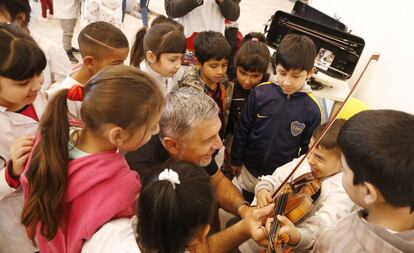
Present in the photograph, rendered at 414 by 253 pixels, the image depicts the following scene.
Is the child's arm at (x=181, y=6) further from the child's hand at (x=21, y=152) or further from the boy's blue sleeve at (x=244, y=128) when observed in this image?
the child's hand at (x=21, y=152)

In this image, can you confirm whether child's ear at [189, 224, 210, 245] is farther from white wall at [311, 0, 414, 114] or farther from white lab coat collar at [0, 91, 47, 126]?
white wall at [311, 0, 414, 114]

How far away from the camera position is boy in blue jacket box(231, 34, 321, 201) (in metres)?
1.67

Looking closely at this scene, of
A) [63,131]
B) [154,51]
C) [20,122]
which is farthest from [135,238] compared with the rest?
[154,51]

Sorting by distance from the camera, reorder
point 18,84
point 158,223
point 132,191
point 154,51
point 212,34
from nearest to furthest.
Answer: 1. point 158,223
2. point 132,191
3. point 18,84
4. point 154,51
5. point 212,34

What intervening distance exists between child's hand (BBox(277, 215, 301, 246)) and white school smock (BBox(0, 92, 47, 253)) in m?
0.88

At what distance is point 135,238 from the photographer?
2.68 ft

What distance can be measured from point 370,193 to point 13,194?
3.72ft

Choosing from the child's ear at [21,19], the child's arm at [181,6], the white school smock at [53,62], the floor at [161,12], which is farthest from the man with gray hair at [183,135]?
the floor at [161,12]

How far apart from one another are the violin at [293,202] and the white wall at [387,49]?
133 cm

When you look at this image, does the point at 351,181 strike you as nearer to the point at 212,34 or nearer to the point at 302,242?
the point at 302,242

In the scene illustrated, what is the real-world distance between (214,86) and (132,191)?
1107mm

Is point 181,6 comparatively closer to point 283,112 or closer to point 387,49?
point 283,112

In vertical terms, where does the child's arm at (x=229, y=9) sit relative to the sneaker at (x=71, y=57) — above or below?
above

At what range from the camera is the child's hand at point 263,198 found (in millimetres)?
1291
